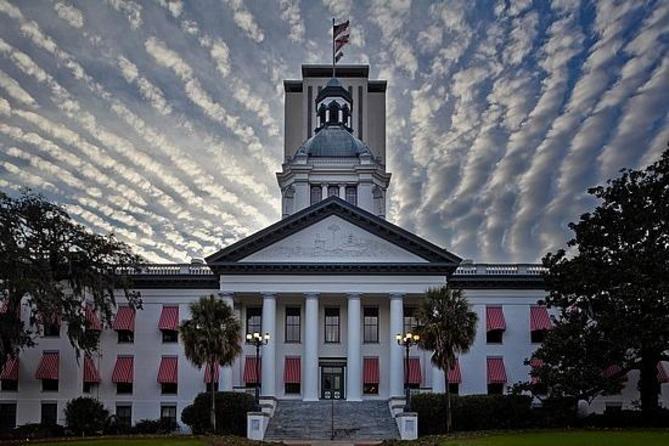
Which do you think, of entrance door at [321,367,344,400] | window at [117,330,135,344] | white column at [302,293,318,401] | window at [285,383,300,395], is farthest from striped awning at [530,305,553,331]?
window at [117,330,135,344]

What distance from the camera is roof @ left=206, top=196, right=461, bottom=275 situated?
52969mm

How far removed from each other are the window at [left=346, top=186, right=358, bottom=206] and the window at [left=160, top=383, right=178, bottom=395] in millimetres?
21358

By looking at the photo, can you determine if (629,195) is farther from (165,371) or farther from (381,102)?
(381,102)

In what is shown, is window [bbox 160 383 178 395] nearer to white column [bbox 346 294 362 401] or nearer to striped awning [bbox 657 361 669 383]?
white column [bbox 346 294 362 401]

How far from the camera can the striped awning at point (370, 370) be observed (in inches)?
2151

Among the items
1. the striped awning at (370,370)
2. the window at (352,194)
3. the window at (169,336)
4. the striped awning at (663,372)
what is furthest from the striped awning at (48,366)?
the striped awning at (663,372)

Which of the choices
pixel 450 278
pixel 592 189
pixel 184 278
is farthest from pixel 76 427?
pixel 592 189

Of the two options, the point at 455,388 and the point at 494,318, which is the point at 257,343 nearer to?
the point at 455,388

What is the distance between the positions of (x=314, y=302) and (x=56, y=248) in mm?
16100

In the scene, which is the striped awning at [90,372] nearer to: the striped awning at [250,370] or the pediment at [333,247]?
the striped awning at [250,370]

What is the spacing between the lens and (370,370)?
180ft

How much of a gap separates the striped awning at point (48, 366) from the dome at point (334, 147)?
2577 centimetres

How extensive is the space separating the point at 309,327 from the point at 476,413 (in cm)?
1236

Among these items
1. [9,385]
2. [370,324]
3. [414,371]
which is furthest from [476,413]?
[9,385]
